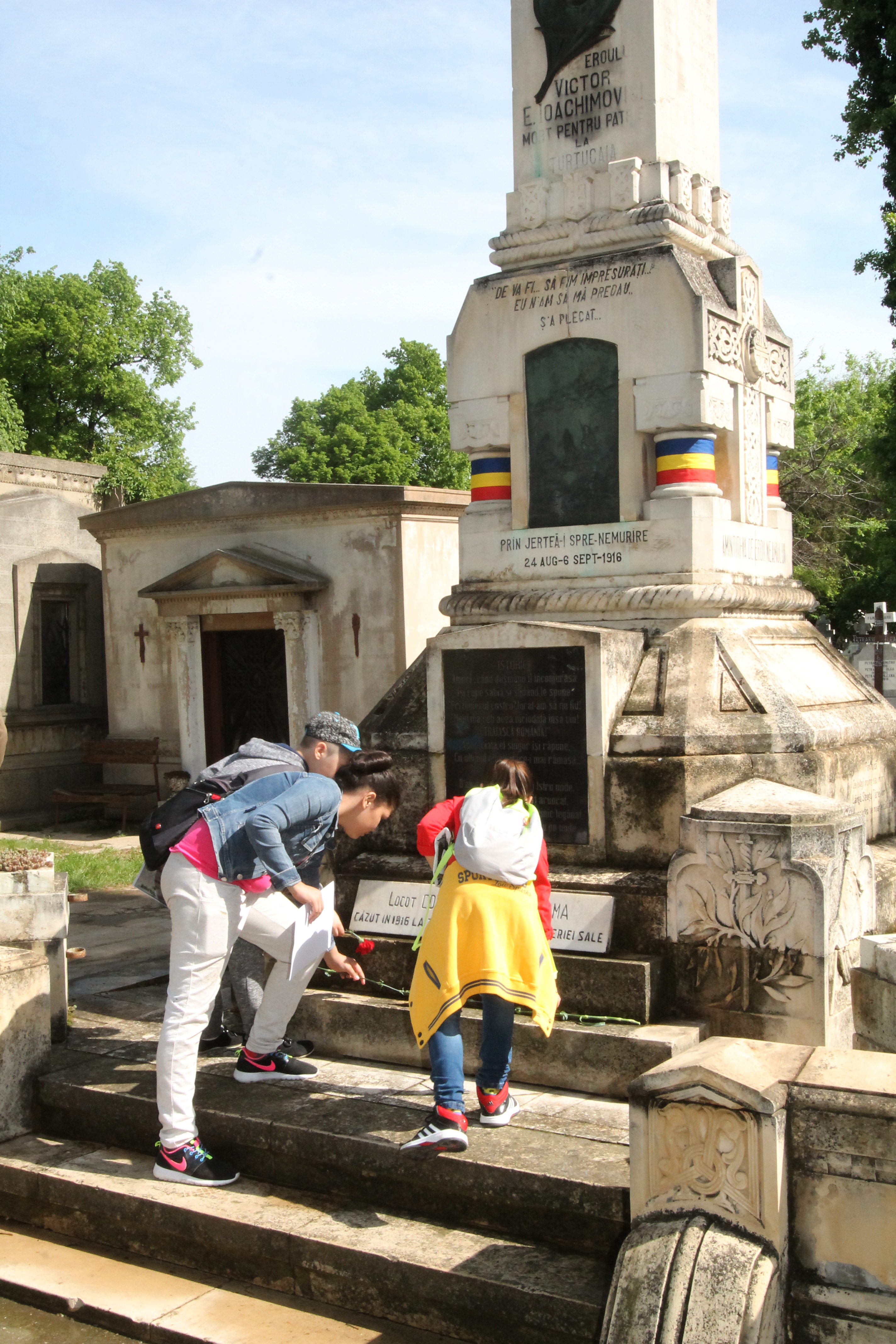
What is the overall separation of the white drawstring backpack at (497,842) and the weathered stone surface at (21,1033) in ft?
6.28

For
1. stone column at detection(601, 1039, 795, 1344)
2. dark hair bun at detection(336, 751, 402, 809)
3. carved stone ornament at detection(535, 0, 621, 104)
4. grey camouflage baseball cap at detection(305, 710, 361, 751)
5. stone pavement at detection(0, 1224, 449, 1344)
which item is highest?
carved stone ornament at detection(535, 0, 621, 104)

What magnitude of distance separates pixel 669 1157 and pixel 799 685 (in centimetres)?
315

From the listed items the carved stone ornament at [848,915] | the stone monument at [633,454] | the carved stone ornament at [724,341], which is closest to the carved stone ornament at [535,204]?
the stone monument at [633,454]

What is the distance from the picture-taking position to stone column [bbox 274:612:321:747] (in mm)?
13258

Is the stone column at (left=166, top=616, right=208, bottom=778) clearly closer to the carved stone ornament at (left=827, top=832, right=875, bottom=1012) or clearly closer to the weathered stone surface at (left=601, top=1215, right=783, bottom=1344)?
the carved stone ornament at (left=827, top=832, right=875, bottom=1012)

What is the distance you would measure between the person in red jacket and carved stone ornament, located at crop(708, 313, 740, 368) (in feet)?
8.49

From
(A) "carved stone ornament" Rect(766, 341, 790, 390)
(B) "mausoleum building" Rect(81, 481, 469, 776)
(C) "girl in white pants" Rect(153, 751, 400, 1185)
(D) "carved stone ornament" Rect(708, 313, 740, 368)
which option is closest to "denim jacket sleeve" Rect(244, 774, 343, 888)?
(C) "girl in white pants" Rect(153, 751, 400, 1185)

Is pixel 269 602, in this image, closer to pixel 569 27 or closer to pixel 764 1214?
pixel 569 27

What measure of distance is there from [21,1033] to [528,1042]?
1.99 m

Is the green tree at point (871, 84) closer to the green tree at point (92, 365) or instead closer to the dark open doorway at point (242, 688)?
the dark open doorway at point (242, 688)

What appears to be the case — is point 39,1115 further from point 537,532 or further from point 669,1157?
point 537,532

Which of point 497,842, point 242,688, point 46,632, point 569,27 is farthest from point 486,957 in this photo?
point 46,632

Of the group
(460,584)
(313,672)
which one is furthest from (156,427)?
(460,584)

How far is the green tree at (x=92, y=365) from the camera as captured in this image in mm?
30500
